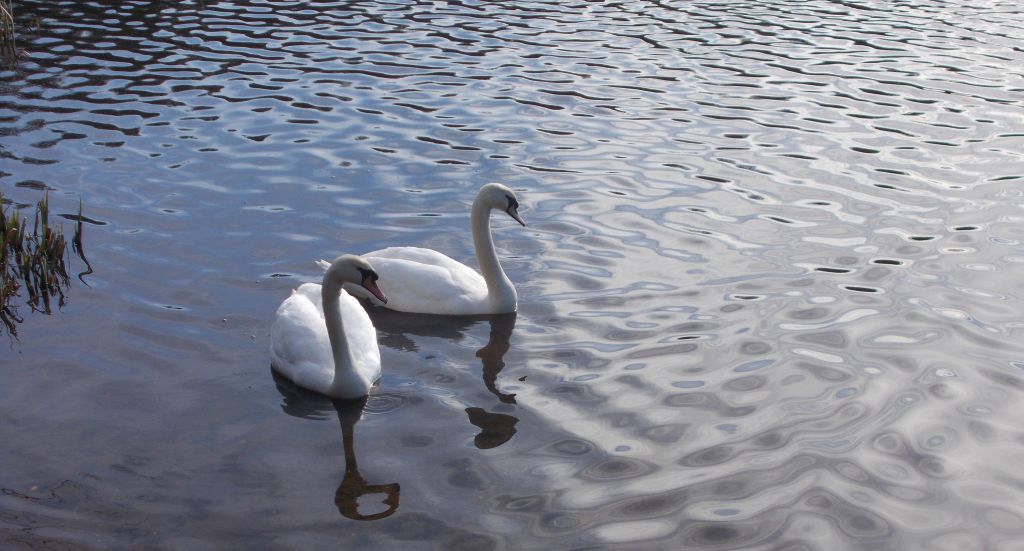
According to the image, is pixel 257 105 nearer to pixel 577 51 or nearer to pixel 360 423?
pixel 577 51

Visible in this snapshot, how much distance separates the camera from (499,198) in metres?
9.63

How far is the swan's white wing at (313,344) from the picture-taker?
8.02m

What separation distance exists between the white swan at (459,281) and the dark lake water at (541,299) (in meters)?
0.16

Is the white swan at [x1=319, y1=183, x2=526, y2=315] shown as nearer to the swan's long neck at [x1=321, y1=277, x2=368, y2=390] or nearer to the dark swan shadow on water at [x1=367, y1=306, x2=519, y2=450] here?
the dark swan shadow on water at [x1=367, y1=306, x2=519, y2=450]

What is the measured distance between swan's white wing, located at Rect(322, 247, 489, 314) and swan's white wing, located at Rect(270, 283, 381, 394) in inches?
35.7

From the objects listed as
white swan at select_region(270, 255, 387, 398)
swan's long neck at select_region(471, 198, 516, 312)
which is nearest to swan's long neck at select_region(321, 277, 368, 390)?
white swan at select_region(270, 255, 387, 398)

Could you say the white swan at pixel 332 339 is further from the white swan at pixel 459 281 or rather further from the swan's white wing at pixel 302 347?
the white swan at pixel 459 281

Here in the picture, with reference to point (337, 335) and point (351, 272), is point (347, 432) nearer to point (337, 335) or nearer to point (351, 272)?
point (337, 335)

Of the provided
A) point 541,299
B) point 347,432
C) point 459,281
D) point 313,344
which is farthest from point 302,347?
point 541,299

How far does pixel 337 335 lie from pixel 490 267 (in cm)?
205

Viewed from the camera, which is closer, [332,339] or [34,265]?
[332,339]

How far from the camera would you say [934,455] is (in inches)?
290

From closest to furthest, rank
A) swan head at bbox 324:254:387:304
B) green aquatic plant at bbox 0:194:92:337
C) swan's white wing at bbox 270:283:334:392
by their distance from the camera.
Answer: swan head at bbox 324:254:387:304 < swan's white wing at bbox 270:283:334:392 < green aquatic plant at bbox 0:194:92:337

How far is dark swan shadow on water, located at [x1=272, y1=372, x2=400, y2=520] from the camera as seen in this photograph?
6.71 m
